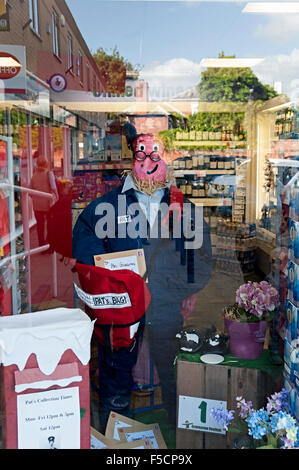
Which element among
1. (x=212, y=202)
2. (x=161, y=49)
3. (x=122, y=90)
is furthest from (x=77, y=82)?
(x=212, y=202)

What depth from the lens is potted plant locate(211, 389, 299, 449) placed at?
165cm

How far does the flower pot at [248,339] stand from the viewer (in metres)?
2.25

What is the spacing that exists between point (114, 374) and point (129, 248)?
696 millimetres

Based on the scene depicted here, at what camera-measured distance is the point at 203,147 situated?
7.70m

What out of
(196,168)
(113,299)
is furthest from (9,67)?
(196,168)

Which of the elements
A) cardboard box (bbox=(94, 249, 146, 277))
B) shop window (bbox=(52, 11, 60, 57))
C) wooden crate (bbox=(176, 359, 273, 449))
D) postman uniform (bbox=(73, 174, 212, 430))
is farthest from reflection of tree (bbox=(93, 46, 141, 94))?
wooden crate (bbox=(176, 359, 273, 449))

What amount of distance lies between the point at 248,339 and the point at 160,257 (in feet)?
2.77

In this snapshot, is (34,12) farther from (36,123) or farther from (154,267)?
(36,123)

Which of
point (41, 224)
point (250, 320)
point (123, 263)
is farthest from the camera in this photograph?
point (41, 224)

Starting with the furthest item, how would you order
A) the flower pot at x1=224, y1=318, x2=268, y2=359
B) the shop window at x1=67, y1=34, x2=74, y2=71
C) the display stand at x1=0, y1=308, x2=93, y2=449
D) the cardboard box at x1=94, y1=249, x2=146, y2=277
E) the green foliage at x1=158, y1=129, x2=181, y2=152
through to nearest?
the shop window at x1=67, y1=34, x2=74, y2=71 < the green foliage at x1=158, y1=129, x2=181, y2=152 < the cardboard box at x1=94, y1=249, x2=146, y2=277 < the flower pot at x1=224, y1=318, x2=268, y2=359 < the display stand at x1=0, y1=308, x2=93, y2=449

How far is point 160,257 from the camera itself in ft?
9.57

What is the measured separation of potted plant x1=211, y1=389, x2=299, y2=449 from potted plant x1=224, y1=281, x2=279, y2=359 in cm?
32

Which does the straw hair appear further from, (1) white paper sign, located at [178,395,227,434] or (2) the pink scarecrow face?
(1) white paper sign, located at [178,395,227,434]

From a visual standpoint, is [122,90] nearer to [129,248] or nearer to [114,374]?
[129,248]
